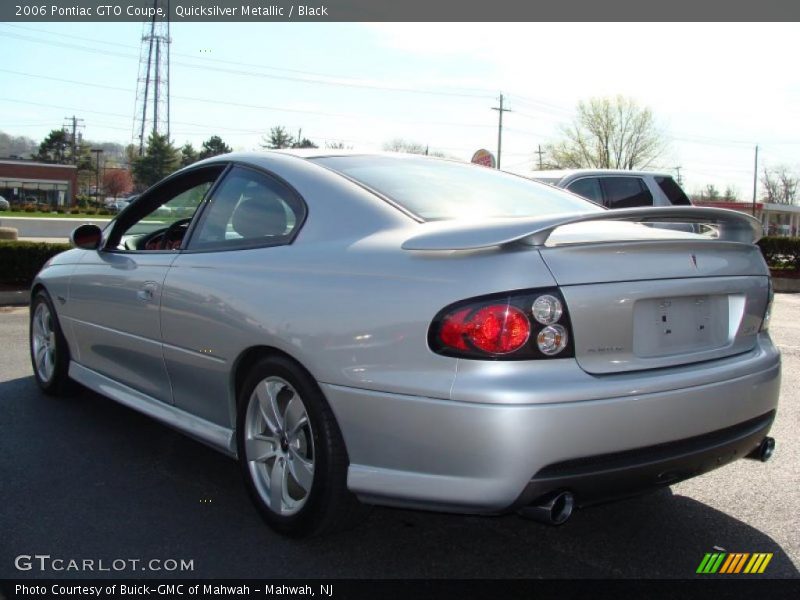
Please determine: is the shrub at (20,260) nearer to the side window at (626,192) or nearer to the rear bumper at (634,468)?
the side window at (626,192)

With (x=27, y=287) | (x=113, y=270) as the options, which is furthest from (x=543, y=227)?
(x=27, y=287)

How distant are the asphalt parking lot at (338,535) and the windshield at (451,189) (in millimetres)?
1321

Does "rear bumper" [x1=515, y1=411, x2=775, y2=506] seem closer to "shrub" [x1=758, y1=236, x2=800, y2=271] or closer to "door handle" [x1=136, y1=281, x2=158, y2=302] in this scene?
"door handle" [x1=136, y1=281, x2=158, y2=302]

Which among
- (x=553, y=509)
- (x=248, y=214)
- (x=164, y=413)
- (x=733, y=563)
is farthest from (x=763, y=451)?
(x=164, y=413)

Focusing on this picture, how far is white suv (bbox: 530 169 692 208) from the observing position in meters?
11.0

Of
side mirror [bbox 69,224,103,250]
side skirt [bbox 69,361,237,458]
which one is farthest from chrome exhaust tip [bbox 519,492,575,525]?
side mirror [bbox 69,224,103,250]

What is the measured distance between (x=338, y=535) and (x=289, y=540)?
0.65 ft

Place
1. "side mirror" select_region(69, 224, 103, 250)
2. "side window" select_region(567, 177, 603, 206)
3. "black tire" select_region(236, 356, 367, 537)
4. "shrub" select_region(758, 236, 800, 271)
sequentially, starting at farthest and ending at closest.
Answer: "shrub" select_region(758, 236, 800, 271) < "side window" select_region(567, 177, 603, 206) < "side mirror" select_region(69, 224, 103, 250) < "black tire" select_region(236, 356, 367, 537)

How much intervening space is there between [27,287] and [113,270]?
27.5 ft

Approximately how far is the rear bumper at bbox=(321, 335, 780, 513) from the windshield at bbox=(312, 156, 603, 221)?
868 millimetres

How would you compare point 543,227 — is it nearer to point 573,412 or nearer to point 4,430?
point 573,412

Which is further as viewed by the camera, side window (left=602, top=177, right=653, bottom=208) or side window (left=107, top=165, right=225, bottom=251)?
side window (left=602, top=177, right=653, bottom=208)

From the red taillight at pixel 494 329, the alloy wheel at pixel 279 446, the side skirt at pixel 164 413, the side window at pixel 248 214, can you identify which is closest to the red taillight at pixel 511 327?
the red taillight at pixel 494 329

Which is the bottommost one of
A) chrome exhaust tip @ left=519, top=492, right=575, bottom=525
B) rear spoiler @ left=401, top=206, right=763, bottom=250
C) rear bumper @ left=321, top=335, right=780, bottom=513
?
chrome exhaust tip @ left=519, top=492, right=575, bottom=525
